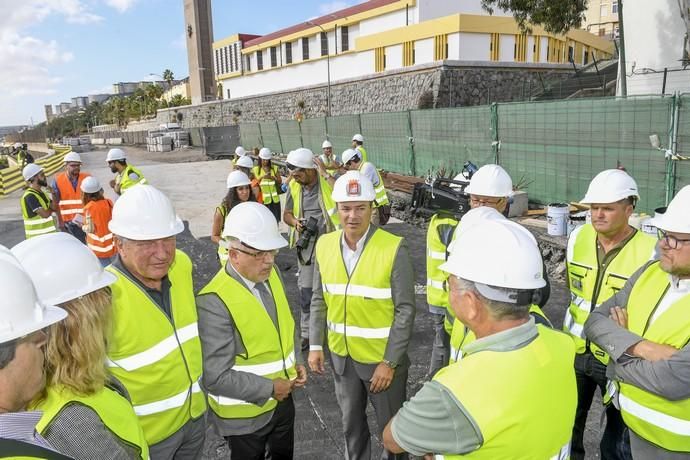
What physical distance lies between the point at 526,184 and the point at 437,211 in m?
6.21

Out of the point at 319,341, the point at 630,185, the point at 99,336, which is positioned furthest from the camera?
the point at 319,341

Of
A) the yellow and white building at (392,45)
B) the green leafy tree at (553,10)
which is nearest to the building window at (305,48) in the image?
the yellow and white building at (392,45)

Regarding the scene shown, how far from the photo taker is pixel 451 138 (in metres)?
12.1

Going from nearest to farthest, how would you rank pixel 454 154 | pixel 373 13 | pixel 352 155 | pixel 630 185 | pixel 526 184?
1. pixel 630 185
2. pixel 352 155
3. pixel 526 184
4. pixel 454 154
5. pixel 373 13

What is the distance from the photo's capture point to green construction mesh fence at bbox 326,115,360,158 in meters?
17.2

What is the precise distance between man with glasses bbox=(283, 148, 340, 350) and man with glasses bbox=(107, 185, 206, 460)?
9.09ft

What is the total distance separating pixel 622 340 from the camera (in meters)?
2.19

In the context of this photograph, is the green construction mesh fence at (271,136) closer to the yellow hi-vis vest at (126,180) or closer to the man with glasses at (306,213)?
the yellow hi-vis vest at (126,180)

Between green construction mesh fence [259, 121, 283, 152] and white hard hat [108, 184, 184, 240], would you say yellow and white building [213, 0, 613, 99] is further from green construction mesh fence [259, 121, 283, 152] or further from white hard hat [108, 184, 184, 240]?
white hard hat [108, 184, 184, 240]

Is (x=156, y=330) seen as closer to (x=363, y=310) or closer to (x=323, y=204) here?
(x=363, y=310)

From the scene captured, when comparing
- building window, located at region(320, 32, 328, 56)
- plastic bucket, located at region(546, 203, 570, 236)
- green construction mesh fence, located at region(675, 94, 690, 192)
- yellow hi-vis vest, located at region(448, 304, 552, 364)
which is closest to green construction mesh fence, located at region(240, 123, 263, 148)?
building window, located at region(320, 32, 328, 56)

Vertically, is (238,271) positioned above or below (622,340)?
above

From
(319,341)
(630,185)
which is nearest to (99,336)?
(319,341)

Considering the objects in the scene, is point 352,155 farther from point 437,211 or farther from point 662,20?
point 662,20
